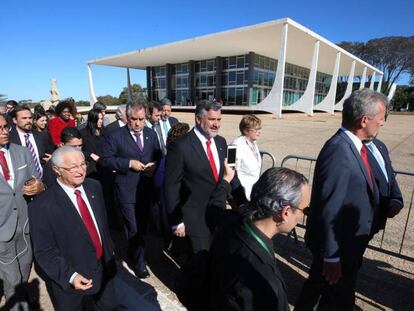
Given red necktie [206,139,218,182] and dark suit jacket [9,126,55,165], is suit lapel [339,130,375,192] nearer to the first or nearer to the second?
red necktie [206,139,218,182]

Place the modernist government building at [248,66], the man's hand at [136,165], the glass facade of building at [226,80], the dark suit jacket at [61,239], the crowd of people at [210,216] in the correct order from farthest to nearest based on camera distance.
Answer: the glass facade of building at [226,80]
the modernist government building at [248,66]
the man's hand at [136,165]
the dark suit jacket at [61,239]
the crowd of people at [210,216]

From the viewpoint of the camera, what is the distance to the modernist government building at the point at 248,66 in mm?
27656

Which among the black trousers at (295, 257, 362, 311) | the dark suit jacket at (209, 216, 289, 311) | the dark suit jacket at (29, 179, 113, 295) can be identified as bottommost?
the black trousers at (295, 257, 362, 311)

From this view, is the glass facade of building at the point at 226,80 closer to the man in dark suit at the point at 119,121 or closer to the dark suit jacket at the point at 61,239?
the man in dark suit at the point at 119,121

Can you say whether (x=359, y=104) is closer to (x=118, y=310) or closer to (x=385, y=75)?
(x=118, y=310)

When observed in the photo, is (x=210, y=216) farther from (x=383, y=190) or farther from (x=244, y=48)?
(x=244, y=48)

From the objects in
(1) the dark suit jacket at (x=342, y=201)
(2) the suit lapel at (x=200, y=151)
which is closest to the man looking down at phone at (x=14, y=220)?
(2) the suit lapel at (x=200, y=151)

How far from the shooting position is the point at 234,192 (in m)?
3.01

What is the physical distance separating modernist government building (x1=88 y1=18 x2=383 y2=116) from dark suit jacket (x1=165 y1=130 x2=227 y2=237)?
24.8 m

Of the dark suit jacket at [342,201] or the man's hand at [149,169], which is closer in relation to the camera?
the dark suit jacket at [342,201]

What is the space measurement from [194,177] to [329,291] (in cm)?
149

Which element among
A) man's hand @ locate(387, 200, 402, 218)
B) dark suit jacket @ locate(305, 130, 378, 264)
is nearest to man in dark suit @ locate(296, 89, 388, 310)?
dark suit jacket @ locate(305, 130, 378, 264)

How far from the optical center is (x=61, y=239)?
2006 mm

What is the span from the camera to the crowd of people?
4.11 feet
